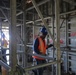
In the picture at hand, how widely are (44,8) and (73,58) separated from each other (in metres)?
3.25

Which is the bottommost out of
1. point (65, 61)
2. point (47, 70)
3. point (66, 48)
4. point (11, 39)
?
point (47, 70)

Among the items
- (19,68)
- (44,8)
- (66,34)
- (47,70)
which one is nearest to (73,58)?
(66,34)

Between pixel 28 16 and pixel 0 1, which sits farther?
pixel 28 16

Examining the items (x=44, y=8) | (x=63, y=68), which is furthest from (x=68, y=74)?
(x=44, y=8)

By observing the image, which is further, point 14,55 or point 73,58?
point 73,58

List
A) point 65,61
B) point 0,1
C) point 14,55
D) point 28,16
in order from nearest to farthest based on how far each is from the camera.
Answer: point 14,55 → point 0,1 → point 65,61 → point 28,16

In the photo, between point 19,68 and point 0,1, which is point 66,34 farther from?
point 19,68

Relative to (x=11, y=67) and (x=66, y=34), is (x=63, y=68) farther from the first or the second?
(x=11, y=67)

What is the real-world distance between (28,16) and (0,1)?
12.3 ft

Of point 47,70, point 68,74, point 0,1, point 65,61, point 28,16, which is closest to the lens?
point 0,1

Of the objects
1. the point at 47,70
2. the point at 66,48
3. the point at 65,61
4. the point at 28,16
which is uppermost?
the point at 28,16

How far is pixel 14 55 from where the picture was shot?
7.25ft

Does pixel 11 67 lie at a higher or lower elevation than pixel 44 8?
lower

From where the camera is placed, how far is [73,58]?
6504mm
